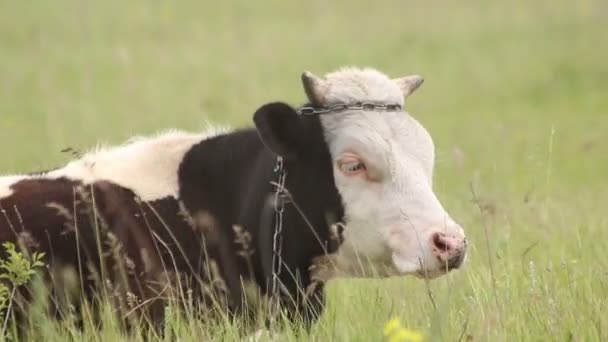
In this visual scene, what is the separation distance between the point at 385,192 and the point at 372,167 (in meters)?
0.14

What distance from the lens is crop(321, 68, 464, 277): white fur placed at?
225 inches

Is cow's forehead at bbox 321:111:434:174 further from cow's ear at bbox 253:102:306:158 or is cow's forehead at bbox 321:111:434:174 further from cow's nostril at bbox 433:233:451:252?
cow's nostril at bbox 433:233:451:252

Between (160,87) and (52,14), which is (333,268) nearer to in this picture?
(160,87)

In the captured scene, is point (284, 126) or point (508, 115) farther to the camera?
point (508, 115)

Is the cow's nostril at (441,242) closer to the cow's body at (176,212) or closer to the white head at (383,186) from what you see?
the white head at (383,186)

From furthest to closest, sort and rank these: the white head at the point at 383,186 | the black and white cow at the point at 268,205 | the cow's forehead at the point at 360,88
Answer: the cow's forehead at the point at 360,88 < the black and white cow at the point at 268,205 < the white head at the point at 383,186

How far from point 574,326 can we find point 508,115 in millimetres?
16207

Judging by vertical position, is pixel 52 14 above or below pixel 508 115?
above

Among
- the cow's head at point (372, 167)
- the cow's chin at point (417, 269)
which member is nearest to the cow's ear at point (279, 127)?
the cow's head at point (372, 167)

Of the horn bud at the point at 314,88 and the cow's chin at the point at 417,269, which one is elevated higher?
the horn bud at the point at 314,88

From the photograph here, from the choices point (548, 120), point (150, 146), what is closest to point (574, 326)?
point (150, 146)

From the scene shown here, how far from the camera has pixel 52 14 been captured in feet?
93.7

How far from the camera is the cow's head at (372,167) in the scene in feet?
18.9

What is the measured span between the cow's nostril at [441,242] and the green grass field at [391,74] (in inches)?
33.6
